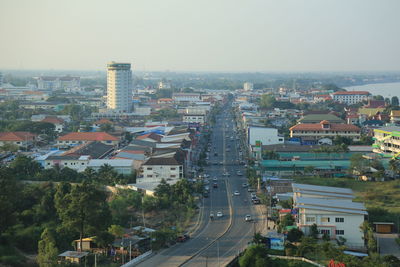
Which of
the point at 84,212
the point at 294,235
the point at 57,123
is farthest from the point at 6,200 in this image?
the point at 57,123

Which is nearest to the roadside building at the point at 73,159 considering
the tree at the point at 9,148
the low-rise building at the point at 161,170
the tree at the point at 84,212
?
the low-rise building at the point at 161,170

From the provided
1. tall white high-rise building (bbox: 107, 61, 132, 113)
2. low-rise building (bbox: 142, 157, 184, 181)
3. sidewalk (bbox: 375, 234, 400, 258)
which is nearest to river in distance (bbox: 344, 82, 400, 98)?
Result: tall white high-rise building (bbox: 107, 61, 132, 113)

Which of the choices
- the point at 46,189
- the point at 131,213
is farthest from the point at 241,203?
the point at 46,189

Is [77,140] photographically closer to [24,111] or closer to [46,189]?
[46,189]

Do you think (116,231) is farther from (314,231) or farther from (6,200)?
(314,231)

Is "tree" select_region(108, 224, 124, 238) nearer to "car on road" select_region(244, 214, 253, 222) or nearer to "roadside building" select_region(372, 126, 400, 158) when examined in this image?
"car on road" select_region(244, 214, 253, 222)

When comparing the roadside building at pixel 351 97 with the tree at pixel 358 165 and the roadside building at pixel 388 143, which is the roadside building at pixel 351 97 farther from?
the tree at pixel 358 165
